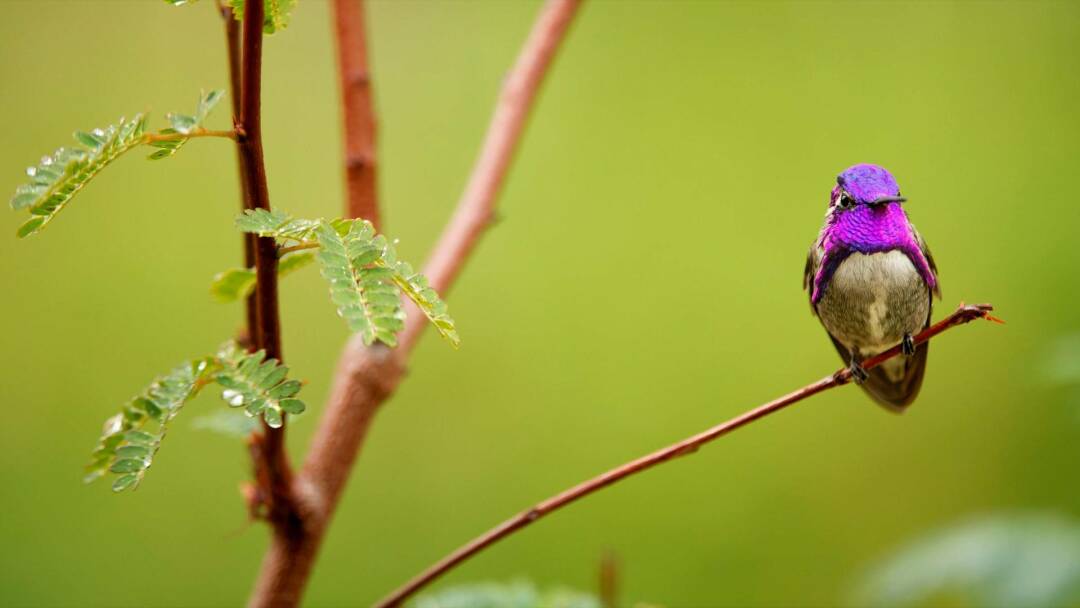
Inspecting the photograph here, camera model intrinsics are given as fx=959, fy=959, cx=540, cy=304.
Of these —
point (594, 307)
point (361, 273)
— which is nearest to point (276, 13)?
point (361, 273)

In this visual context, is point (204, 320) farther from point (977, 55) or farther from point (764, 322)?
point (977, 55)

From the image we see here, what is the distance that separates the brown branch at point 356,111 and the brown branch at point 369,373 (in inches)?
5.1

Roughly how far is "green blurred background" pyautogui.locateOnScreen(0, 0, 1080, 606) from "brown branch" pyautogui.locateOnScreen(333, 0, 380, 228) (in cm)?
149

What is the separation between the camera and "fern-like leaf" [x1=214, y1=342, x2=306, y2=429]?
1.93 ft

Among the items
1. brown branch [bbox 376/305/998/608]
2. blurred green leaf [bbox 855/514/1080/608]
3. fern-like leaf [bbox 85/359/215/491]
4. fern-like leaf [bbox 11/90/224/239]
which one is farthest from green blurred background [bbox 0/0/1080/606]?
fern-like leaf [bbox 11/90/224/239]

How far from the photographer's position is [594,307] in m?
2.83

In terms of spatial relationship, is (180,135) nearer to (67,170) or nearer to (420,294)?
(67,170)

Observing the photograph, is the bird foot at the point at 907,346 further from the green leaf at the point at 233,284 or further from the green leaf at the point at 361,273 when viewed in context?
the green leaf at the point at 233,284

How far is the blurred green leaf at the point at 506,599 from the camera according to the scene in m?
1.06

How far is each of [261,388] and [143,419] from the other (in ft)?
0.38

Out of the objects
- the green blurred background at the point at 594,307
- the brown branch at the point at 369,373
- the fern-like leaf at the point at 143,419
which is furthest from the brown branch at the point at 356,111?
the green blurred background at the point at 594,307

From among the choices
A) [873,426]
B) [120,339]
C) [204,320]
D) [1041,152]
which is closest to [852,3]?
[1041,152]

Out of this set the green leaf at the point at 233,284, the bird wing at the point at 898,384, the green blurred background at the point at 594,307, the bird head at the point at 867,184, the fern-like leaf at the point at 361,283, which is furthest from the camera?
the green blurred background at the point at 594,307

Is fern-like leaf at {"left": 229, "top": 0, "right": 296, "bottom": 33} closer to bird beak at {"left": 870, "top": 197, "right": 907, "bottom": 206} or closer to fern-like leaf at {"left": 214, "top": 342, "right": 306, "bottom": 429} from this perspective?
fern-like leaf at {"left": 214, "top": 342, "right": 306, "bottom": 429}
